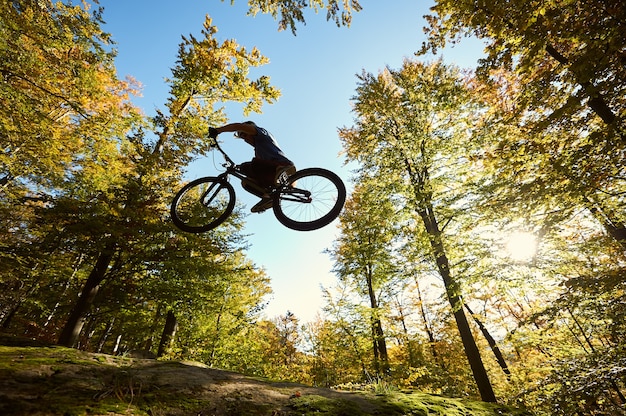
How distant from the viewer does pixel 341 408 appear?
3.37 meters

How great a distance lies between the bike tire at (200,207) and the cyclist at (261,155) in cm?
99

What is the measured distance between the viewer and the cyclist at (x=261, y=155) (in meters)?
5.09

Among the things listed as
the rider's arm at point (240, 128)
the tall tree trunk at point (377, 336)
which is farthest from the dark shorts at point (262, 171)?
the tall tree trunk at point (377, 336)

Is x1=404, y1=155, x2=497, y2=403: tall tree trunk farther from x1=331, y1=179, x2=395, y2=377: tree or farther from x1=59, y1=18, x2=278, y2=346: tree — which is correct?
x1=59, y1=18, x2=278, y2=346: tree

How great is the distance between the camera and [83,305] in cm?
771

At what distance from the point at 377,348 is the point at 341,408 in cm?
1114

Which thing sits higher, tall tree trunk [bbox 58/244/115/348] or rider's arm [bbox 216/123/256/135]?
rider's arm [bbox 216/123/256/135]

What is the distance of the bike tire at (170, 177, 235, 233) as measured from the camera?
5.85 m

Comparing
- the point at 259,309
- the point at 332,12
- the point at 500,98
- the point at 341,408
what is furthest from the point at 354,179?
the point at 341,408

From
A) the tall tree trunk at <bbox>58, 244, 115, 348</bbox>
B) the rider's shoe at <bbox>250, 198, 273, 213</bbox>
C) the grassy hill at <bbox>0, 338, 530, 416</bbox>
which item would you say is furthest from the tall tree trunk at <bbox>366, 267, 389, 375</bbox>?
the tall tree trunk at <bbox>58, 244, 115, 348</bbox>

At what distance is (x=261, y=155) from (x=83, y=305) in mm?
7039

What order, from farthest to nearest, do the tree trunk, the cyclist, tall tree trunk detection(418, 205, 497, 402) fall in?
1. the tree trunk
2. tall tree trunk detection(418, 205, 497, 402)
3. the cyclist

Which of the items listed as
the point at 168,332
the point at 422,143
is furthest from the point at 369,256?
the point at 168,332

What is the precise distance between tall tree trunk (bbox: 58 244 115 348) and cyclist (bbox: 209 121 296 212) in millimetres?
4879
